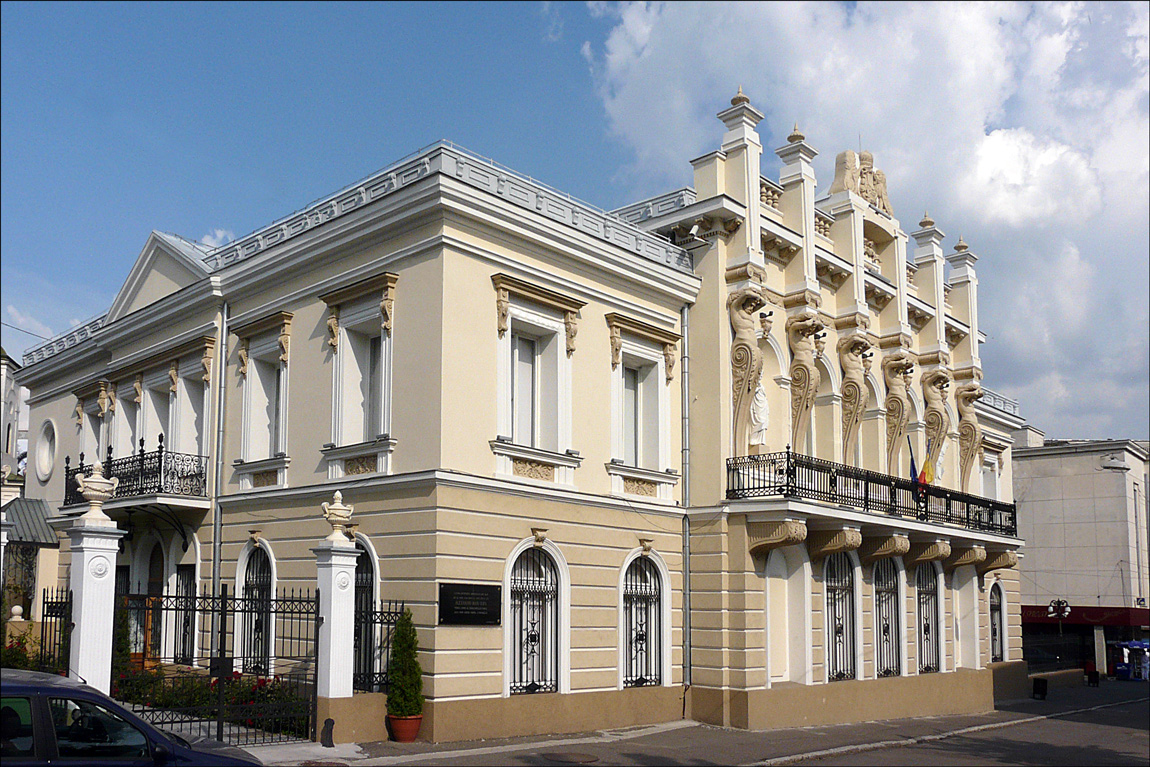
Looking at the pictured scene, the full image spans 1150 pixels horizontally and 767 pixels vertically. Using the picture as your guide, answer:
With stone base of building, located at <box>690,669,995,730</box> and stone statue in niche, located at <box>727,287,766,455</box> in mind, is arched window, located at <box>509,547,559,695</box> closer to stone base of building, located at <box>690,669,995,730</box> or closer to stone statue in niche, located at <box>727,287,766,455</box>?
stone base of building, located at <box>690,669,995,730</box>

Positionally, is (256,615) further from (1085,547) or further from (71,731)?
(1085,547)

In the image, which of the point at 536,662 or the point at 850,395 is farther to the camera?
the point at 850,395

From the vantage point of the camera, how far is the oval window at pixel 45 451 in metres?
30.0

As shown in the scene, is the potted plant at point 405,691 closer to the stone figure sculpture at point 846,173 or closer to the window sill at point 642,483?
the window sill at point 642,483

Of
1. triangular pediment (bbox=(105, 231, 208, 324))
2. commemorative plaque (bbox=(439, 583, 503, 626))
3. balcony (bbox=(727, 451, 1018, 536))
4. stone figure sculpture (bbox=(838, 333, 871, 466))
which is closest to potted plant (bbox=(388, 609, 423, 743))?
commemorative plaque (bbox=(439, 583, 503, 626))

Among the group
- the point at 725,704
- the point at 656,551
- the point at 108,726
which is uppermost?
the point at 656,551

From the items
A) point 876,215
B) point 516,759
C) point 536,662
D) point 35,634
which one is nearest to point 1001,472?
point 876,215

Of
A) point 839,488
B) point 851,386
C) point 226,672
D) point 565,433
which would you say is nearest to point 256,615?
point 226,672

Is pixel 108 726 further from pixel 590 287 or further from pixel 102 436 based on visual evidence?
pixel 102 436

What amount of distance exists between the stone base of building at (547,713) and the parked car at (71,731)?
7.04 meters

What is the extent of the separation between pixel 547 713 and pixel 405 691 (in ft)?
9.98

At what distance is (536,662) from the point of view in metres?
18.3

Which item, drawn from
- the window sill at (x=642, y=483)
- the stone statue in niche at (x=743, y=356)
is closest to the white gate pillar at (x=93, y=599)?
the window sill at (x=642, y=483)

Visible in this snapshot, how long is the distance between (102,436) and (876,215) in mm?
20452
